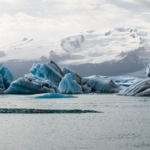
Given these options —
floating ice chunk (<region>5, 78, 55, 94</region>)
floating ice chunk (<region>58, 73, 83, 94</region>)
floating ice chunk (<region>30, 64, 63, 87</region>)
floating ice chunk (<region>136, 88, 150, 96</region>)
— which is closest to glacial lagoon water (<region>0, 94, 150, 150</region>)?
floating ice chunk (<region>136, 88, 150, 96</region>)

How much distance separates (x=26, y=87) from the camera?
1570cm

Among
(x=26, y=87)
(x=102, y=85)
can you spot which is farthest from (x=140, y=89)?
(x=26, y=87)

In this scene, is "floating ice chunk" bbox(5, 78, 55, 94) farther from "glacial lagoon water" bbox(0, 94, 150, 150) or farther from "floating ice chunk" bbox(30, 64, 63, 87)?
"glacial lagoon water" bbox(0, 94, 150, 150)

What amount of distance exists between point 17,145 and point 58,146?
515 millimetres

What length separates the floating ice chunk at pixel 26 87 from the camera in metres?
15.5

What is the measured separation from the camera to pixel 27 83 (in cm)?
1558

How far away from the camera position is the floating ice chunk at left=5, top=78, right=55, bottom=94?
15.5 meters

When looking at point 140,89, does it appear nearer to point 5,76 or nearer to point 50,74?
point 50,74

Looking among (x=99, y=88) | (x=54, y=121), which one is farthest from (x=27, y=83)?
(x=54, y=121)

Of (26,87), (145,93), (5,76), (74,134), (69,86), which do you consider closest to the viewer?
(74,134)

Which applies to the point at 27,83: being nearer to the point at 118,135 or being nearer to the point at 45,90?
the point at 45,90

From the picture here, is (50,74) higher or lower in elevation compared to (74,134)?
lower

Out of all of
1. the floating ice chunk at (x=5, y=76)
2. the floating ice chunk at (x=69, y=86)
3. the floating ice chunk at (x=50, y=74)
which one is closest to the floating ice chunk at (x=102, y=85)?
the floating ice chunk at (x=69, y=86)

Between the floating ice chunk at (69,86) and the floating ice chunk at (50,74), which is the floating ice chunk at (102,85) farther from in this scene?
the floating ice chunk at (50,74)
